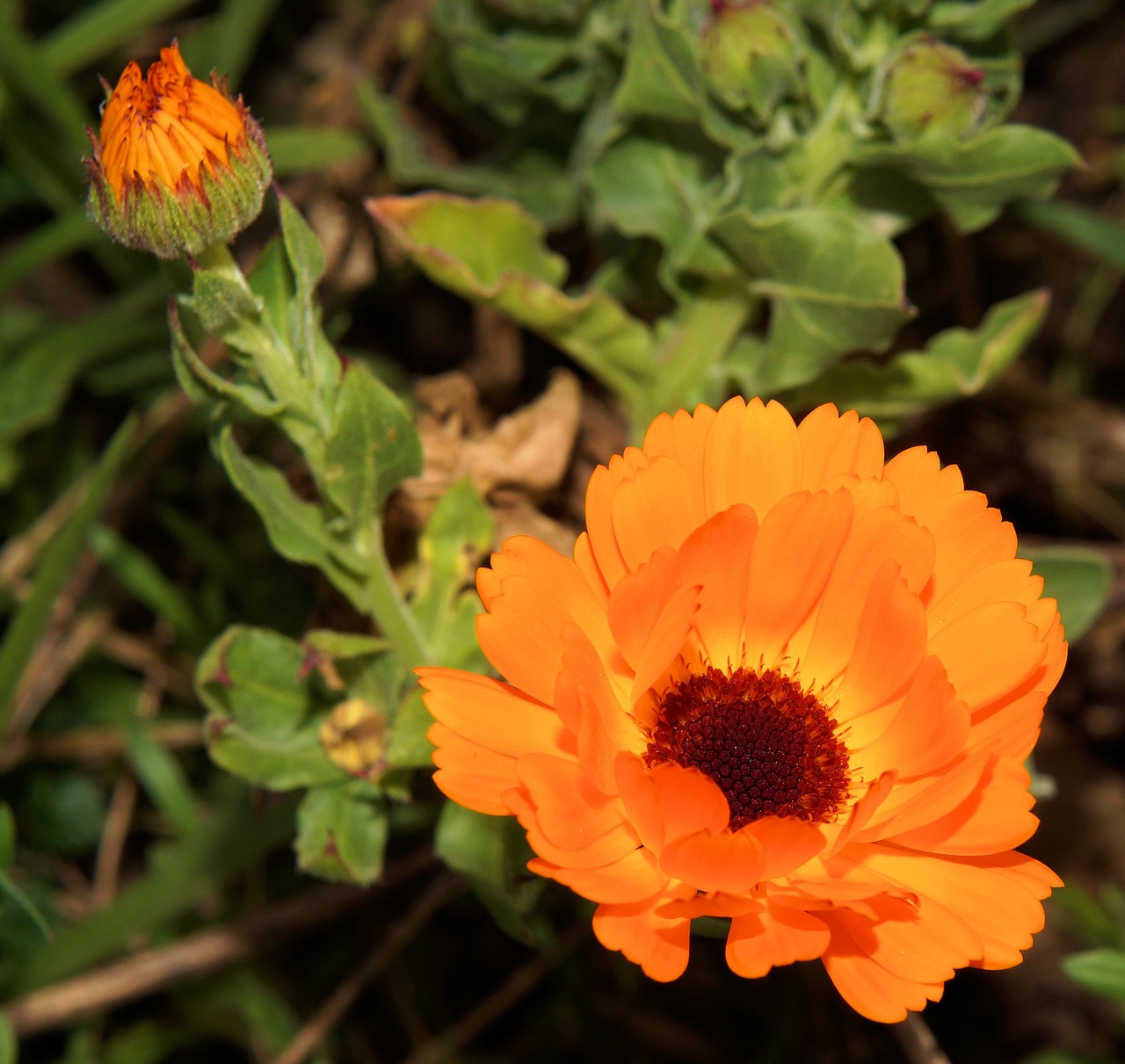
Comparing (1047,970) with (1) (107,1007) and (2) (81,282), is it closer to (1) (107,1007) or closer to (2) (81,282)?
(1) (107,1007)

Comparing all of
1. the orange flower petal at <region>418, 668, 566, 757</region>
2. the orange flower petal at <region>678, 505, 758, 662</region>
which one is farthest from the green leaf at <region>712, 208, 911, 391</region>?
the orange flower petal at <region>418, 668, 566, 757</region>

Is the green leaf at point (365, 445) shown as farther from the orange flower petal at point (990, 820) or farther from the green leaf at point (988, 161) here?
the green leaf at point (988, 161)

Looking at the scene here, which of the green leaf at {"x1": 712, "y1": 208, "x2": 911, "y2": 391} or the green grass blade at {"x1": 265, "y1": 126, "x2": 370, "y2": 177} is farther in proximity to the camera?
the green grass blade at {"x1": 265, "y1": 126, "x2": 370, "y2": 177}

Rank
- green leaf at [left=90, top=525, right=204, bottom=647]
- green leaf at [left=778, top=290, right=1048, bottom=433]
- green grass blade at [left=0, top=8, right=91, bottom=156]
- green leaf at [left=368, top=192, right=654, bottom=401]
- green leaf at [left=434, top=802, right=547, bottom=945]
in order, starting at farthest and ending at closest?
green leaf at [left=90, top=525, right=204, bottom=647] < green grass blade at [left=0, top=8, right=91, bottom=156] < green leaf at [left=778, top=290, right=1048, bottom=433] < green leaf at [left=368, top=192, right=654, bottom=401] < green leaf at [left=434, top=802, right=547, bottom=945]

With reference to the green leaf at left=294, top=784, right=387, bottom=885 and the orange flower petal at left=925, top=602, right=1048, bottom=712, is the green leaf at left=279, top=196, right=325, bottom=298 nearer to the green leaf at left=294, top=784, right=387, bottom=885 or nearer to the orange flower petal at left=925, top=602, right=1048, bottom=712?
the green leaf at left=294, top=784, right=387, bottom=885

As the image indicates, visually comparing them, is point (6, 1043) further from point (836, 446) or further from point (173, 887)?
point (836, 446)

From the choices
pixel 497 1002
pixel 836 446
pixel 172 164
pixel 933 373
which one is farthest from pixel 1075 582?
pixel 172 164

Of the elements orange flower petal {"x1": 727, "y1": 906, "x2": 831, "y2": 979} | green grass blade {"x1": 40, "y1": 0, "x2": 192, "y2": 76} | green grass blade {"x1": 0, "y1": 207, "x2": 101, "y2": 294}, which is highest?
green grass blade {"x1": 40, "y1": 0, "x2": 192, "y2": 76}
